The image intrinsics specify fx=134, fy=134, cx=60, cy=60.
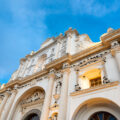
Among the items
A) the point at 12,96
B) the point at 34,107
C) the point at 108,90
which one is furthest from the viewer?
the point at 12,96

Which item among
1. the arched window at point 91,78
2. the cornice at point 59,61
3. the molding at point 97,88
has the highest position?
the cornice at point 59,61

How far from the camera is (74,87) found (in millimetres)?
12602

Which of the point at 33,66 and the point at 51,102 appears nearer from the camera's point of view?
the point at 51,102

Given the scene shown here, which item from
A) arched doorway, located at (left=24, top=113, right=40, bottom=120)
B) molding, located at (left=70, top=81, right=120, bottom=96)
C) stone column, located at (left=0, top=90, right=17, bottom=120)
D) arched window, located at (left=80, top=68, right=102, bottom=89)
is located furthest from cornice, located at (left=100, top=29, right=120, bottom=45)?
stone column, located at (left=0, top=90, right=17, bottom=120)

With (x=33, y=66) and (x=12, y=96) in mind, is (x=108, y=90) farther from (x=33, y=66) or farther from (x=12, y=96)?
(x=33, y=66)

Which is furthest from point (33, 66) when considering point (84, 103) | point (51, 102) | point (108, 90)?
point (108, 90)

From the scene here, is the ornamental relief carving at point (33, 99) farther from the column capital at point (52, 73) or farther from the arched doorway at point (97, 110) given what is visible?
the arched doorway at point (97, 110)

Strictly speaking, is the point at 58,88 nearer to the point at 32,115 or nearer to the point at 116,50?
the point at 32,115

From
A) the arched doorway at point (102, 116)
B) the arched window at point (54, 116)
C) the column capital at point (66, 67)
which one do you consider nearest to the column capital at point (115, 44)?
the column capital at point (66, 67)

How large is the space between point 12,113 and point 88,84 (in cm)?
980

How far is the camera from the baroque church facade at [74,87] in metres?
10.4

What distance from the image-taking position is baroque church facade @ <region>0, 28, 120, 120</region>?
1043 cm

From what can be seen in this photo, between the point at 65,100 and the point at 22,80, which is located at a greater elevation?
the point at 22,80

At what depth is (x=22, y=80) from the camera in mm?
19312
